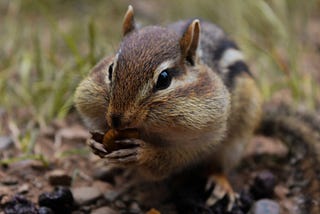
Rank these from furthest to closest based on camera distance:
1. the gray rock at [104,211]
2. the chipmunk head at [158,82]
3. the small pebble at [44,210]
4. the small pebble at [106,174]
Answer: the small pebble at [106,174] < the gray rock at [104,211] < the small pebble at [44,210] < the chipmunk head at [158,82]

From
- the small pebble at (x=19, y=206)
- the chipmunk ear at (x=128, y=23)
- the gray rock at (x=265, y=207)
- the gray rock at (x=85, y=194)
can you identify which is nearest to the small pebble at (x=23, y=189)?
the small pebble at (x=19, y=206)

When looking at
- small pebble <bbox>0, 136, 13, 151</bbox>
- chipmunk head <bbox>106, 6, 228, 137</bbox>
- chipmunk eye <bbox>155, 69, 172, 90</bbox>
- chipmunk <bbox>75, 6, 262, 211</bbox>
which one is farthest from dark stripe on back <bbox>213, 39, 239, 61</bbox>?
small pebble <bbox>0, 136, 13, 151</bbox>

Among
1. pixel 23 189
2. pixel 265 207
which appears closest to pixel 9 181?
pixel 23 189

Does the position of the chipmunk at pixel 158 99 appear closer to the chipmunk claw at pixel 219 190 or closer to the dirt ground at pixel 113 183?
the chipmunk claw at pixel 219 190

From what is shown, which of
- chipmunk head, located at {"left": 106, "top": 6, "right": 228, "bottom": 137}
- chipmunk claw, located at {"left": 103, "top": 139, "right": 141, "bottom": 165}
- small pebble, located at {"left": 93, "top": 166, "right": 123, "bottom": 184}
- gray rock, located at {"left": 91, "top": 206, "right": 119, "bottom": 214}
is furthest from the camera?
small pebble, located at {"left": 93, "top": 166, "right": 123, "bottom": 184}

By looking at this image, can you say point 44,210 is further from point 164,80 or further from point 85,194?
point 164,80

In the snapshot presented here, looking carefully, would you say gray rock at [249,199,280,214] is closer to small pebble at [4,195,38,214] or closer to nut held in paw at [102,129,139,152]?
nut held in paw at [102,129,139,152]
